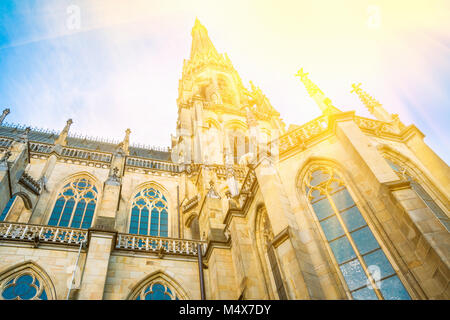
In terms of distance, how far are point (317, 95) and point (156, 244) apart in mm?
8076

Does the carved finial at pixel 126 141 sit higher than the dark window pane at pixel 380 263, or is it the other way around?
the carved finial at pixel 126 141

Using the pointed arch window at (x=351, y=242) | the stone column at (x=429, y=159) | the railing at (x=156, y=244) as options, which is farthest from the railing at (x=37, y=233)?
the stone column at (x=429, y=159)

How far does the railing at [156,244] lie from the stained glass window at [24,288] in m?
2.64

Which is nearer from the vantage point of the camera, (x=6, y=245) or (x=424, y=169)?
(x=424, y=169)

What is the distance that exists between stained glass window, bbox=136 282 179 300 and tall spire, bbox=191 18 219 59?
29841 millimetres

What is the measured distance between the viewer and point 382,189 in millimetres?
6746

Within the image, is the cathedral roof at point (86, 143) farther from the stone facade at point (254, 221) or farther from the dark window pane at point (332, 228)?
the dark window pane at point (332, 228)

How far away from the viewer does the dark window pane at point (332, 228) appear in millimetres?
7250

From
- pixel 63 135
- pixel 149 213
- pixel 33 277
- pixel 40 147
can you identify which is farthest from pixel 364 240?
pixel 63 135

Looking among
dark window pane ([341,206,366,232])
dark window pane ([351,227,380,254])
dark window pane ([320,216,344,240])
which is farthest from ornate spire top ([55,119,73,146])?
dark window pane ([351,227,380,254])

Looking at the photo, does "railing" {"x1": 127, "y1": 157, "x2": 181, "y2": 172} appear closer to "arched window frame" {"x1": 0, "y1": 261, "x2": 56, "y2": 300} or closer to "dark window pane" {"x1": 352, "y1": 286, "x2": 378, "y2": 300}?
"arched window frame" {"x1": 0, "y1": 261, "x2": 56, "y2": 300}

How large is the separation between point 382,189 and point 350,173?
3.59 ft

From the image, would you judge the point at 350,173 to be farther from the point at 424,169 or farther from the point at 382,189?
the point at 424,169
